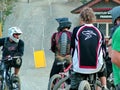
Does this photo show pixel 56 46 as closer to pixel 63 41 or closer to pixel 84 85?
pixel 63 41

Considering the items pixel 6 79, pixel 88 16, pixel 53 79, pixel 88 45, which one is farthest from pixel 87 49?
pixel 6 79

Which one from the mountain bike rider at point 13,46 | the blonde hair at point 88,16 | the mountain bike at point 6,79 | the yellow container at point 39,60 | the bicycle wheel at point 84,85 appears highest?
the blonde hair at point 88,16

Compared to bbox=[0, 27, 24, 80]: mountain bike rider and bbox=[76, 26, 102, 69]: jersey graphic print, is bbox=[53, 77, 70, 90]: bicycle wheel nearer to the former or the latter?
bbox=[76, 26, 102, 69]: jersey graphic print

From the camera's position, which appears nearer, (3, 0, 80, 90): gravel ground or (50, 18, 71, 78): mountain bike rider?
(50, 18, 71, 78): mountain bike rider

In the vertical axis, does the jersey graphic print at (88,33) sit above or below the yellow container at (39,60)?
above

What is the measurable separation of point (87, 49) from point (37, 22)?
34.1m

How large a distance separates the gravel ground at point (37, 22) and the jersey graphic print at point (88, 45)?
1226 cm

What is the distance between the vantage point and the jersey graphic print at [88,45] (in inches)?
329

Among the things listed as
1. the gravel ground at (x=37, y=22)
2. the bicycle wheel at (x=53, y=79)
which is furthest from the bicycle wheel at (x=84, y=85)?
the gravel ground at (x=37, y=22)

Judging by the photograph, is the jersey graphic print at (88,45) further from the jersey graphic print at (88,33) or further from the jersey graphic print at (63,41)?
the jersey graphic print at (63,41)

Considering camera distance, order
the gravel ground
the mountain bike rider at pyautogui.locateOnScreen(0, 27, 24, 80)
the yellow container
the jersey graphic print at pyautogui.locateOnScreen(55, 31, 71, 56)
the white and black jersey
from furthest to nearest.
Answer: the gravel ground < the yellow container < the mountain bike rider at pyautogui.locateOnScreen(0, 27, 24, 80) < the jersey graphic print at pyautogui.locateOnScreen(55, 31, 71, 56) < the white and black jersey

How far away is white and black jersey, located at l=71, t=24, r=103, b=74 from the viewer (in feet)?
27.4

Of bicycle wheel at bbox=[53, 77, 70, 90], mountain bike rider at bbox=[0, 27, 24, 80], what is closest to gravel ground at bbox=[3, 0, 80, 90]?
mountain bike rider at bbox=[0, 27, 24, 80]

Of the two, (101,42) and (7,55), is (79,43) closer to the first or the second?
(101,42)
